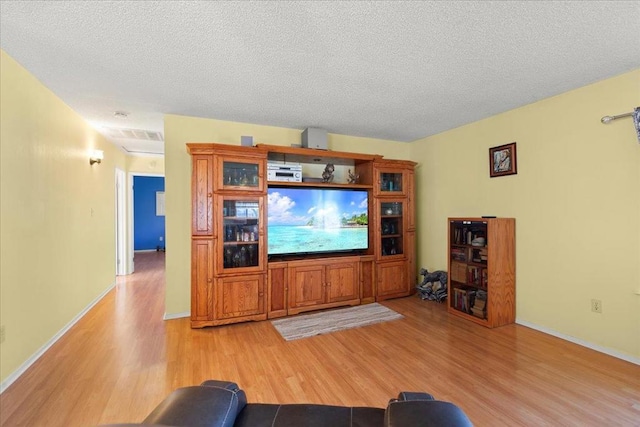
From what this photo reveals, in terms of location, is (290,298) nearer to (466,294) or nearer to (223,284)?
(223,284)

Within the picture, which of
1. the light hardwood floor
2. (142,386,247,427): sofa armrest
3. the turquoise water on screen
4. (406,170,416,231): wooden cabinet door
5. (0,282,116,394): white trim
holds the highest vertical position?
(406,170,416,231): wooden cabinet door

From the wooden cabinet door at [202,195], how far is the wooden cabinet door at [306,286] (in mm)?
1138

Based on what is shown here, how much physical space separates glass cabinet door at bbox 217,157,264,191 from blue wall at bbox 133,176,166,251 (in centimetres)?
674

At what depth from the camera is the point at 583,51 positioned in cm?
209

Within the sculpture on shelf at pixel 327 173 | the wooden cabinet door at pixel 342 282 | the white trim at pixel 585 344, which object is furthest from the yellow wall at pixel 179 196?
the white trim at pixel 585 344

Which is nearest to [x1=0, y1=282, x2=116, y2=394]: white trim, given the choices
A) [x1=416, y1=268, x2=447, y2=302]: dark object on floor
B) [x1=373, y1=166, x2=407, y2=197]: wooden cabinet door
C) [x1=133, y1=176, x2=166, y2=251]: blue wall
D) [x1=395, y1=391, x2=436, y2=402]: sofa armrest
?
[x1=395, y1=391, x2=436, y2=402]: sofa armrest

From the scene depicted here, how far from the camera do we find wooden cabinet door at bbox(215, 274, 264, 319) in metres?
3.17

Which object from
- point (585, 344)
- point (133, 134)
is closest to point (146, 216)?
point (133, 134)

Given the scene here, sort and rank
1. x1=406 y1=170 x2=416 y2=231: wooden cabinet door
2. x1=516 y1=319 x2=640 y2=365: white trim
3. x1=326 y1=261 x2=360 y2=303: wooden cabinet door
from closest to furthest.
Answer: x1=516 y1=319 x2=640 y2=365: white trim
x1=326 y1=261 x2=360 y2=303: wooden cabinet door
x1=406 y1=170 x2=416 y2=231: wooden cabinet door

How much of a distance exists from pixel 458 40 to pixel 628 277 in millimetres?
2483

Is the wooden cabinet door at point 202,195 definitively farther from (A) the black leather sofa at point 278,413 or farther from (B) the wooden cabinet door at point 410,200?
(B) the wooden cabinet door at point 410,200

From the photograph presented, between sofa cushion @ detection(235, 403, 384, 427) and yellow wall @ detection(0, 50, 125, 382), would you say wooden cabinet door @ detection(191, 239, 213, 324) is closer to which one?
yellow wall @ detection(0, 50, 125, 382)

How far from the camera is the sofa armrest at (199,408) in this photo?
84cm

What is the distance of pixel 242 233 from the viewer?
3377 mm
